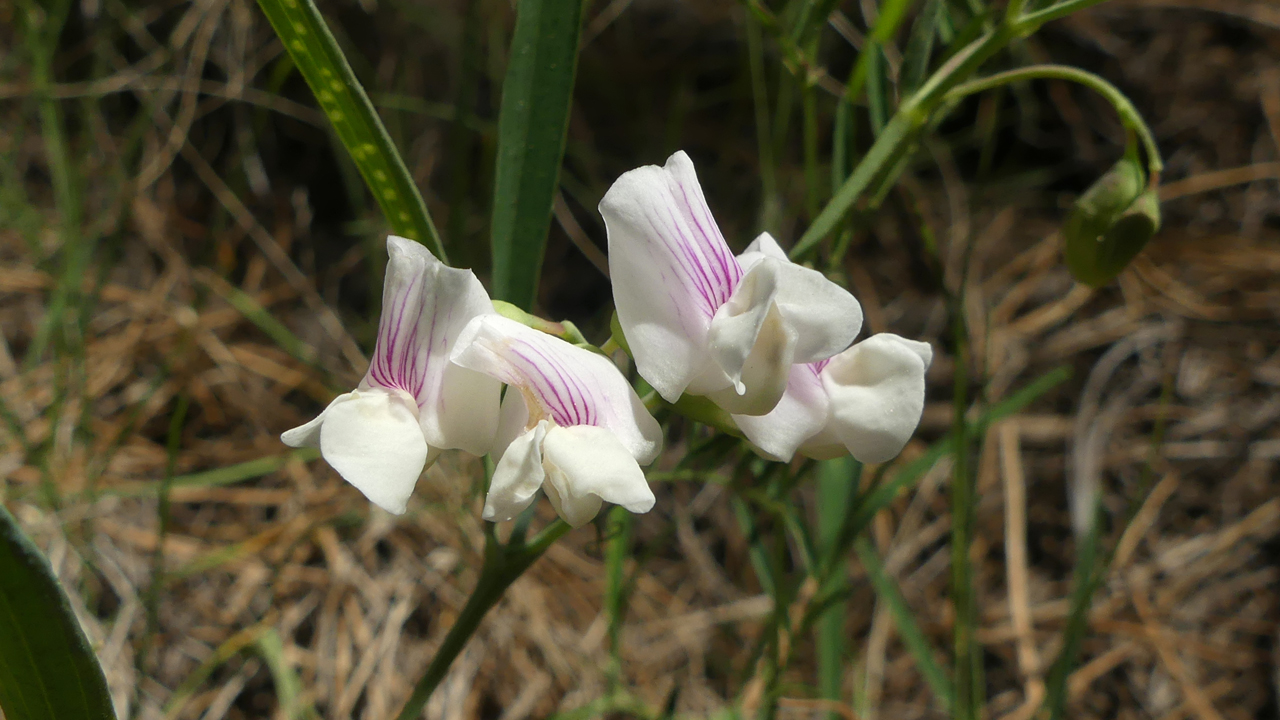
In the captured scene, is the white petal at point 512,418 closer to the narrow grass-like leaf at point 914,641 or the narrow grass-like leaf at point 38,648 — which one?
the narrow grass-like leaf at point 38,648

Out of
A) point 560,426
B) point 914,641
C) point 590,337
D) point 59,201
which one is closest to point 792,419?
point 560,426

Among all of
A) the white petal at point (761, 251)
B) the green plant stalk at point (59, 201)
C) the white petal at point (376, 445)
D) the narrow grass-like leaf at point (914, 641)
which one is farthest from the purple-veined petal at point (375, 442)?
the green plant stalk at point (59, 201)

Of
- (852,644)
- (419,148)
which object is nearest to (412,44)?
(419,148)

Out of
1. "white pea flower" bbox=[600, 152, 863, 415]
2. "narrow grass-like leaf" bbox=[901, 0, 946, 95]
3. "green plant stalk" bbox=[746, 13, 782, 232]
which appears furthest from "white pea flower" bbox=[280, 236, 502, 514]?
"green plant stalk" bbox=[746, 13, 782, 232]

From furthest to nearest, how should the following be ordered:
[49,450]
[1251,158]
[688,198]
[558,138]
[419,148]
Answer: [1251,158] → [419,148] → [49,450] → [558,138] → [688,198]

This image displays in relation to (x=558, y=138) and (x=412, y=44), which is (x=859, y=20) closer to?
(x=412, y=44)

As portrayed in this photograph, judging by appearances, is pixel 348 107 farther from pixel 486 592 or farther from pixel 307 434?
pixel 486 592
